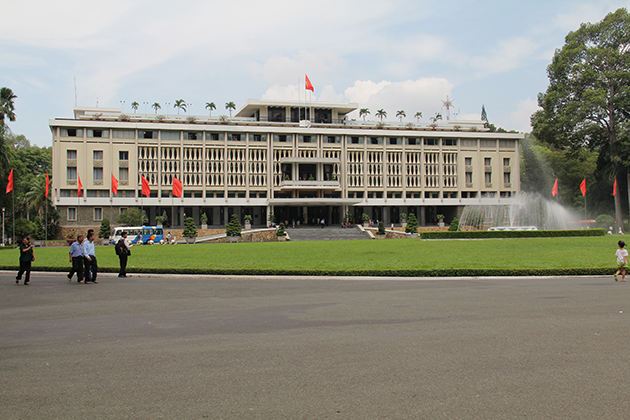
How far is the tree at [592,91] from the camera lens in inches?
2045

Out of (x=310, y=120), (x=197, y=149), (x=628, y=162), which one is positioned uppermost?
(x=310, y=120)

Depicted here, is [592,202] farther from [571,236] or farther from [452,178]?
[571,236]

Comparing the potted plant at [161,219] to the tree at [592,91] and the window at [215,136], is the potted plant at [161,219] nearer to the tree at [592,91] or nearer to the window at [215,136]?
the window at [215,136]

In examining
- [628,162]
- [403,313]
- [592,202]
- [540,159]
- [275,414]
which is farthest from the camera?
[540,159]

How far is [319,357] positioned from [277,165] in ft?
→ 217

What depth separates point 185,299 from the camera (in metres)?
12.3

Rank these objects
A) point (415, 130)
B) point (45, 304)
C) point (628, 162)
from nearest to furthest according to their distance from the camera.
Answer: point (45, 304) < point (628, 162) < point (415, 130)

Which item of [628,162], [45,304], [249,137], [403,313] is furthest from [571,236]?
[249,137]

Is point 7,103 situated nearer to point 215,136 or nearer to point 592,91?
point 215,136

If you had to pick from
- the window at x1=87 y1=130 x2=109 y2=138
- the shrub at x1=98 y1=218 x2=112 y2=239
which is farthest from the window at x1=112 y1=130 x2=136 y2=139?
the shrub at x1=98 y1=218 x2=112 y2=239

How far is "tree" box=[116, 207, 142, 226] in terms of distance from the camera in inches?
2311

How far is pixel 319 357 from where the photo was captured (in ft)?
21.6

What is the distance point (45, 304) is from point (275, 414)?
9240mm

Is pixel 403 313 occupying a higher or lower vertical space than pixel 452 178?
lower
